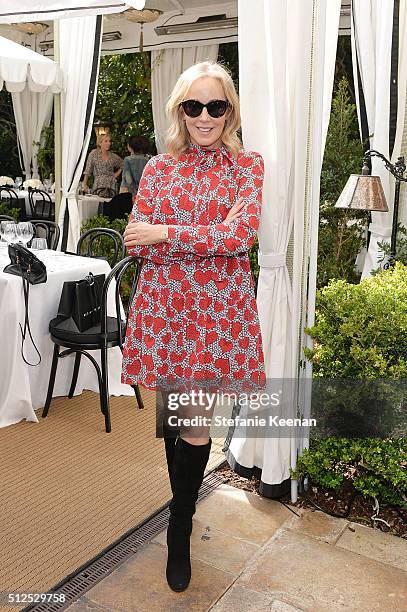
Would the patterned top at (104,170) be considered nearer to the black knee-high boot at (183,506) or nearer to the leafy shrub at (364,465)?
the leafy shrub at (364,465)

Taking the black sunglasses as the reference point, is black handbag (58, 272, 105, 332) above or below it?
below

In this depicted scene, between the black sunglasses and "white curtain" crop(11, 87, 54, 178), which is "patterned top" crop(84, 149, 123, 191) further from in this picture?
the black sunglasses

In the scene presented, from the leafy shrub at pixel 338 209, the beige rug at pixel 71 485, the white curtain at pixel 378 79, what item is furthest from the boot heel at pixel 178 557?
the leafy shrub at pixel 338 209

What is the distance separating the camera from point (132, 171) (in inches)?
294

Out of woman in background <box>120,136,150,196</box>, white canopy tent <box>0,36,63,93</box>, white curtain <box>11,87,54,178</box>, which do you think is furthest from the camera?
white curtain <box>11,87,54,178</box>

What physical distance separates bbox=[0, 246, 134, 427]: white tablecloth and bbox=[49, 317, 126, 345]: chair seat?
0.15m

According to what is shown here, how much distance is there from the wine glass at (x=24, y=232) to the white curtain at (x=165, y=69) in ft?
19.1

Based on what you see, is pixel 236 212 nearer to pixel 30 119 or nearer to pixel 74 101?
pixel 74 101

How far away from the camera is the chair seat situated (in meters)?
3.67

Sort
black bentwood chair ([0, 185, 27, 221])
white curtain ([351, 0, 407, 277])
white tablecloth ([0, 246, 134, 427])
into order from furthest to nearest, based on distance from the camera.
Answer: black bentwood chair ([0, 185, 27, 221])
white curtain ([351, 0, 407, 277])
white tablecloth ([0, 246, 134, 427])

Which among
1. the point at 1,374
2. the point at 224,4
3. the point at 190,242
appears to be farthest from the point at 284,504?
the point at 224,4

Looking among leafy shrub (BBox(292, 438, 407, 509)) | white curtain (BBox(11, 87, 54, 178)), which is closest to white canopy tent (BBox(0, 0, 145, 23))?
leafy shrub (BBox(292, 438, 407, 509))

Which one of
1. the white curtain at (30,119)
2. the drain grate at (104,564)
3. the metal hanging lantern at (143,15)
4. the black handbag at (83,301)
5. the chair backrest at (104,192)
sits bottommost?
the drain grate at (104,564)

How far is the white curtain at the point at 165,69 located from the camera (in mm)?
9703
